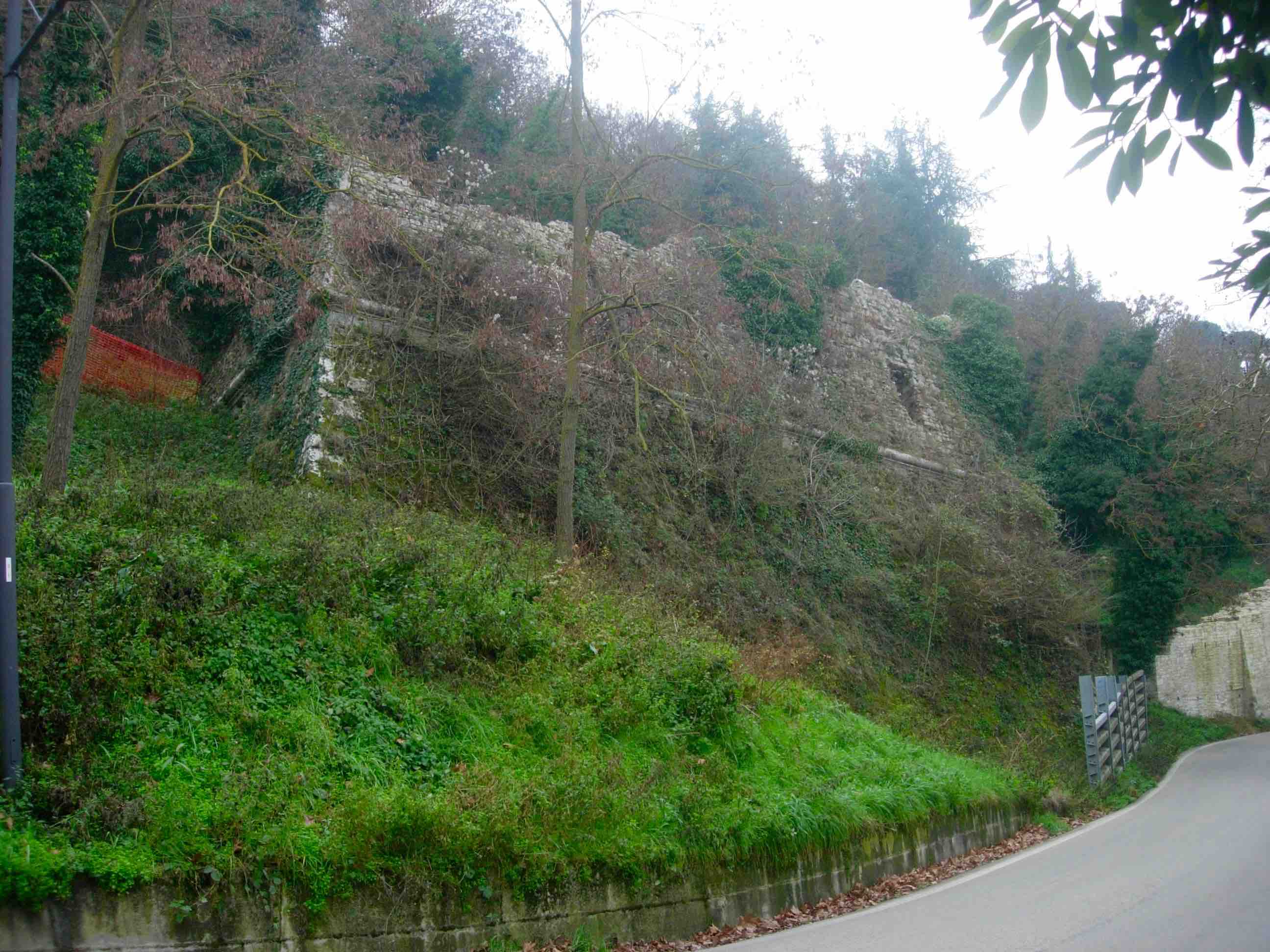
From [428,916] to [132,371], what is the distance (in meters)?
13.7

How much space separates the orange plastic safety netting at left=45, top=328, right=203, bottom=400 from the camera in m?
16.0

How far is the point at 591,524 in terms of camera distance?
14.9m

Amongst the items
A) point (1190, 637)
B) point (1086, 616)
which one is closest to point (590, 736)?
point (1086, 616)

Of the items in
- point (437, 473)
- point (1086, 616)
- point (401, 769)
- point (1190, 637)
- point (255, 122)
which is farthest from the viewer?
point (1190, 637)

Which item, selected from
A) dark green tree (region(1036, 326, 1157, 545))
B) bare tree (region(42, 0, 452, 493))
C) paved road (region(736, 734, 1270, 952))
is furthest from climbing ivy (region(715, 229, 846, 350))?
paved road (region(736, 734, 1270, 952))

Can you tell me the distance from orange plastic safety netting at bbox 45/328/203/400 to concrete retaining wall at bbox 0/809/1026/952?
13046mm

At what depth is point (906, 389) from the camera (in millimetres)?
26359

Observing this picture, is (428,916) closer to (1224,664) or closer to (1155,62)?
(1155,62)

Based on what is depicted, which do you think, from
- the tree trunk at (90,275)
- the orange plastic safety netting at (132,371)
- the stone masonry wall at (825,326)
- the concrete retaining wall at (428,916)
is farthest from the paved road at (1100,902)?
the orange plastic safety netting at (132,371)

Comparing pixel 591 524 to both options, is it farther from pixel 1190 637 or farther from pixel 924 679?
pixel 1190 637

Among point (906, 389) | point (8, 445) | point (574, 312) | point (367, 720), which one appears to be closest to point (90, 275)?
point (8, 445)

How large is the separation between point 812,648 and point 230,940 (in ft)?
39.3

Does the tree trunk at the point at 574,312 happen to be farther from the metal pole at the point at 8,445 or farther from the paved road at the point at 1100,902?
the metal pole at the point at 8,445

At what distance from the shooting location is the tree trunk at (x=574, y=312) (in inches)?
527
